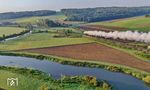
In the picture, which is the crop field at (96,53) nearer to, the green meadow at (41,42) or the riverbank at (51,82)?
the green meadow at (41,42)

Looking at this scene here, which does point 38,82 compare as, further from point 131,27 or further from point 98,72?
point 131,27

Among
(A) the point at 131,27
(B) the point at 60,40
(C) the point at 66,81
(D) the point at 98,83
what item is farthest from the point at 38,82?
(A) the point at 131,27

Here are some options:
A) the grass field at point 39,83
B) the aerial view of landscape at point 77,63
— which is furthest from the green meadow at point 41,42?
the grass field at point 39,83

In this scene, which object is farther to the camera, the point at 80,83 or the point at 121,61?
the point at 121,61

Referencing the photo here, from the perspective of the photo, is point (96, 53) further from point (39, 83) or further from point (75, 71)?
point (39, 83)

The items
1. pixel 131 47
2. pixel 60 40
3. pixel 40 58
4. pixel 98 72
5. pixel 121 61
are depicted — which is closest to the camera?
pixel 98 72

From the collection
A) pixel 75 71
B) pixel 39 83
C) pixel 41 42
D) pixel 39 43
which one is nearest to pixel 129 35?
pixel 41 42

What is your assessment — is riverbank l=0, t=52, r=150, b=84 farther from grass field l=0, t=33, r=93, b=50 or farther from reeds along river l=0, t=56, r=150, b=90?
grass field l=0, t=33, r=93, b=50
